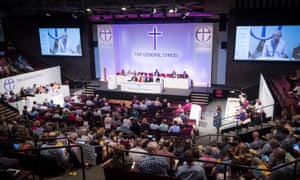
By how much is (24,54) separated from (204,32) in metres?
13.5

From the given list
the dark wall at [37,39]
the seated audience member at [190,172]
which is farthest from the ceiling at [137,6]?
the seated audience member at [190,172]

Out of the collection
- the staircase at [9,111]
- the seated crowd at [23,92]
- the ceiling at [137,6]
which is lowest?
the staircase at [9,111]

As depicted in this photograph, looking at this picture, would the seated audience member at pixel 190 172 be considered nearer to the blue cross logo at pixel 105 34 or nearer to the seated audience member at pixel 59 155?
the seated audience member at pixel 59 155

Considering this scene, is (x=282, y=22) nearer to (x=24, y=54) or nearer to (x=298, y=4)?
(x=298, y=4)

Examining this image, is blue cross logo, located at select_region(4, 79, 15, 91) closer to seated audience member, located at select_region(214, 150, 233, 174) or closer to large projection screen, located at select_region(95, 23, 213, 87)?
large projection screen, located at select_region(95, 23, 213, 87)

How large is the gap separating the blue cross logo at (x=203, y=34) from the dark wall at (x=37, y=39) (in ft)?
24.9

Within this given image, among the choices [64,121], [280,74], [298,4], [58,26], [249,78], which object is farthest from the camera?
[58,26]

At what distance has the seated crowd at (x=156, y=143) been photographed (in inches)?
185

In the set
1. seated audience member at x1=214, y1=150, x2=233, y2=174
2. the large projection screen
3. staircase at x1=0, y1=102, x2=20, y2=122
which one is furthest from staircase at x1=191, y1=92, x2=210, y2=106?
staircase at x1=0, y1=102, x2=20, y2=122

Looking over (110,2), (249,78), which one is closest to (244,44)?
(249,78)

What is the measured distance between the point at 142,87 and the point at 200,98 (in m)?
3.41

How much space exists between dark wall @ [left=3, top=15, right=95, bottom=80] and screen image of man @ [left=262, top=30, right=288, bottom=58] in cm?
1146

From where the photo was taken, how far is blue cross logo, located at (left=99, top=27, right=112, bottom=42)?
18047mm

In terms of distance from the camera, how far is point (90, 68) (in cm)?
1898
